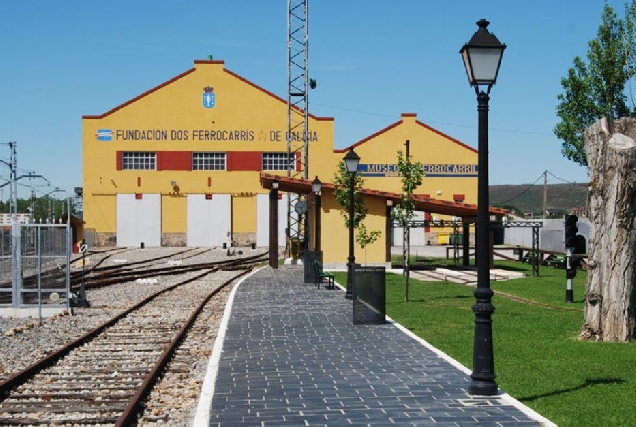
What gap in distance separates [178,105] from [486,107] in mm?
56077

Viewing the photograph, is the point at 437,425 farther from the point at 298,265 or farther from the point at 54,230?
the point at 298,265

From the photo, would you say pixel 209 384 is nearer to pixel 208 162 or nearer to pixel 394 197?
pixel 394 197

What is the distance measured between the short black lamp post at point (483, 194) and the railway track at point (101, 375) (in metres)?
3.56

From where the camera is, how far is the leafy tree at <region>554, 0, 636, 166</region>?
41438 mm

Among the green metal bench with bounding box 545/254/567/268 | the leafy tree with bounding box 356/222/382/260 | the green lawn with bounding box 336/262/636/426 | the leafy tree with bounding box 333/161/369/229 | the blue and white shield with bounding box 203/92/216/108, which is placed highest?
the blue and white shield with bounding box 203/92/216/108

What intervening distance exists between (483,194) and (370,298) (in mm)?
6714

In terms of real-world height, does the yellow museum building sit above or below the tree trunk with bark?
above

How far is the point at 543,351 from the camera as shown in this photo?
12.4 meters

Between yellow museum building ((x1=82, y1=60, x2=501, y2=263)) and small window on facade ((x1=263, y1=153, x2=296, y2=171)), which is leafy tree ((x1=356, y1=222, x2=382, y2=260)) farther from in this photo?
small window on facade ((x1=263, y1=153, x2=296, y2=171))

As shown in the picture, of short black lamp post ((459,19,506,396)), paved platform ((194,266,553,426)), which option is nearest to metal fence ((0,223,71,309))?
paved platform ((194,266,553,426))

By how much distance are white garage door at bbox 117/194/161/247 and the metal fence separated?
40941mm

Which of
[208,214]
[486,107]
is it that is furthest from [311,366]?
[208,214]

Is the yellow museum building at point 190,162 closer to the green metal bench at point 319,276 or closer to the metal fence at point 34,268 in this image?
the green metal bench at point 319,276

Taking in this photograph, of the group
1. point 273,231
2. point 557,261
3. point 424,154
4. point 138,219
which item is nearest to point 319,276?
point 273,231
